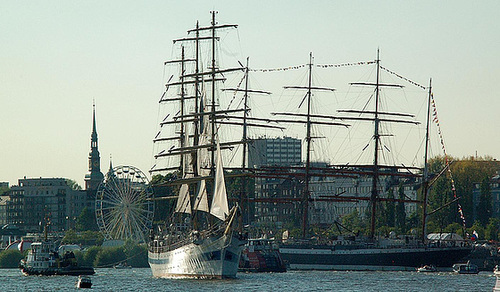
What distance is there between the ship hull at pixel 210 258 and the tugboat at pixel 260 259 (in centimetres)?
2588

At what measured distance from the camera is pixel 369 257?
174 m

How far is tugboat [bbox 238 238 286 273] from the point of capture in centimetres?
16338

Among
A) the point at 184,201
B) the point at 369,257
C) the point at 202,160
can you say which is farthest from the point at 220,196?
the point at 369,257

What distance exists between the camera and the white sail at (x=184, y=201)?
145 meters

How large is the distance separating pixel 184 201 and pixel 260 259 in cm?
2263

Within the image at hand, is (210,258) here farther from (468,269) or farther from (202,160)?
(468,269)

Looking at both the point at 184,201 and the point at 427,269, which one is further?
the point at 427,269

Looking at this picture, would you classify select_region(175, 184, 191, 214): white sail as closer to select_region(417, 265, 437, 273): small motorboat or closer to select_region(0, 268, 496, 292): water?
select_region(0, 268, 496, 292): water

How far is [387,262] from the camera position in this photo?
17150 centimetres

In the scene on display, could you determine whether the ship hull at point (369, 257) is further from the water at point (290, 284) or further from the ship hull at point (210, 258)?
the ship hull at point (210, 258)

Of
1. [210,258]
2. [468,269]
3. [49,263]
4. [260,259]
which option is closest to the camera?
[210,258]

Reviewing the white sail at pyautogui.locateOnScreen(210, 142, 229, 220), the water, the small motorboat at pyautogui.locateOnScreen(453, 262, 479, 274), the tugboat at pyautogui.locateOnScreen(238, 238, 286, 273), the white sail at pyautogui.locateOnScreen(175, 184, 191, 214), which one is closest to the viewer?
the water

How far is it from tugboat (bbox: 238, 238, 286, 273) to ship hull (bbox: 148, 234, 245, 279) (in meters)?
25.9

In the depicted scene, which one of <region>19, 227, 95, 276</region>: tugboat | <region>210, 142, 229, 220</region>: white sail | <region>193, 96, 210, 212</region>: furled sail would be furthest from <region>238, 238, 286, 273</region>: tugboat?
<region>210, 142, 229, 220</region>: white sail
